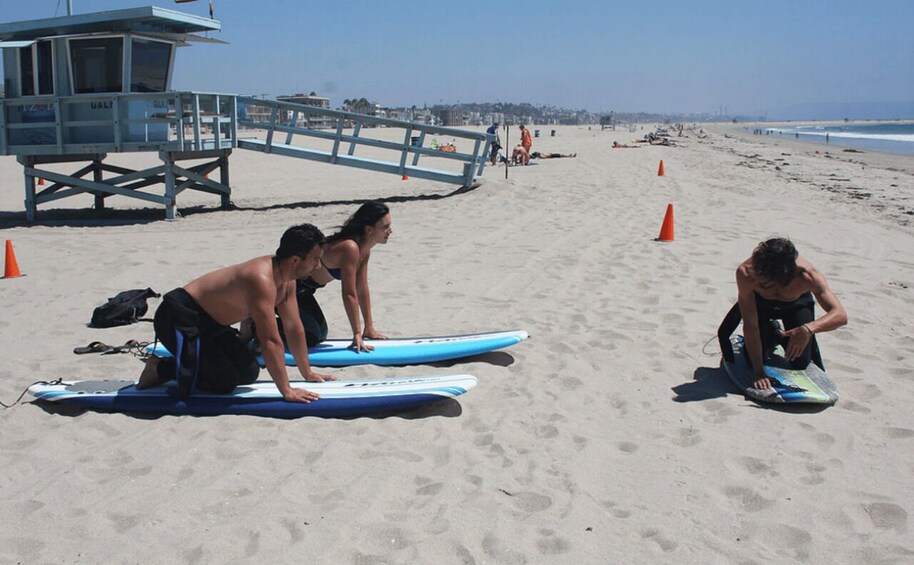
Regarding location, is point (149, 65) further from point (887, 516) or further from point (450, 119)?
point (450, 119)

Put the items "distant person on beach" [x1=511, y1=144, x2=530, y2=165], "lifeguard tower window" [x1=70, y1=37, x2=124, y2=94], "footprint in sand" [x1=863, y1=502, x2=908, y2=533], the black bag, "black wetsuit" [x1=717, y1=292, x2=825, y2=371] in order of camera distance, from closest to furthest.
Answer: "footprint in sand" [x1=863, y1=502, x2=908, y2=533] → "black wetsuit" [x1=717, y1=292, x2=825, y2=371] → the black bag → "lifeguard tower window" [x1=70, y1=37, x2=124, y2=94] → "distant person on beach" [x1=511, y1=144, x2=530, y2=165]

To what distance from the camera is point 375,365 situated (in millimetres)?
5828

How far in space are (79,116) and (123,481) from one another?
1148 cm

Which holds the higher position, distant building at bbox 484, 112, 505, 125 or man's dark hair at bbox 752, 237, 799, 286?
distant building at bbox 484, 112, 505, 125

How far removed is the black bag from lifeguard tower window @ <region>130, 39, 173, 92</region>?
7.89m

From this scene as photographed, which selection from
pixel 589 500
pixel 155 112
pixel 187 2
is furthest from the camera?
pixel 187 2

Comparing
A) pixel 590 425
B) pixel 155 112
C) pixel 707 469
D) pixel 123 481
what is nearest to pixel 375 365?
pixel 590 425

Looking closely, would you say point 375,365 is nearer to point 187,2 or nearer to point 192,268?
point 192,268

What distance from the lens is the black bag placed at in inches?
267

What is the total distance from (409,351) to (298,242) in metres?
1.74

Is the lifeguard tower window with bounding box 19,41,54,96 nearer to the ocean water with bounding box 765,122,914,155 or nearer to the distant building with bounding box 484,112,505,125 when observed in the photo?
the distant building with bounding box 484,112,505,125

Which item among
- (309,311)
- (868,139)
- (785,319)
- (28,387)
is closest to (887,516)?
(785,319)

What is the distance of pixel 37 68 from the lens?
44.0ft

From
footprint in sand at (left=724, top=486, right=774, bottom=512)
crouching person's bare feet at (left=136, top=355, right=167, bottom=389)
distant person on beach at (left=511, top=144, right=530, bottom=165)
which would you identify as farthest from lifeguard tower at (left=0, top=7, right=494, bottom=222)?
distant person on beach at (left=511, top=144, right=530, bottom=165)
